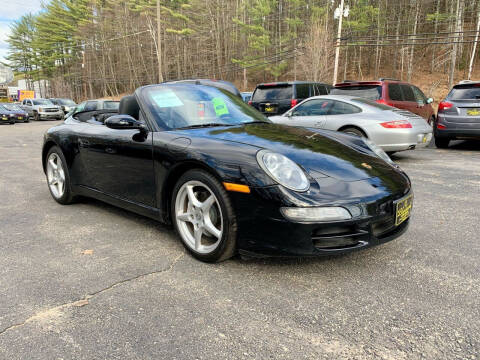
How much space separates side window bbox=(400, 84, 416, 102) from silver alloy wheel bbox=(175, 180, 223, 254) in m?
8.04

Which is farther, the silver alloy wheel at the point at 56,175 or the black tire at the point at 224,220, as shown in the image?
the silver alloy wheel at the point at 56,175

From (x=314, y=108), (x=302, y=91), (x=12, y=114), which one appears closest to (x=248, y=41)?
(x=12, y=114)

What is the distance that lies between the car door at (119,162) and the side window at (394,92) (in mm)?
7059

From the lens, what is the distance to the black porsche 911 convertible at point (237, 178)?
2.32 meters

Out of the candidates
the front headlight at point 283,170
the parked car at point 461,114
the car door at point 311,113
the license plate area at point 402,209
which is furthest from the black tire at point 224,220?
the parked car at point 461,114

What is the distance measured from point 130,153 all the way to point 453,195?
3.91 metres

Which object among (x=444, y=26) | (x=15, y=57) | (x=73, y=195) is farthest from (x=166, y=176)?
(x=15, y=57)

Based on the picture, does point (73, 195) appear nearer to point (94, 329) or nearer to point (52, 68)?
point (94, 329)

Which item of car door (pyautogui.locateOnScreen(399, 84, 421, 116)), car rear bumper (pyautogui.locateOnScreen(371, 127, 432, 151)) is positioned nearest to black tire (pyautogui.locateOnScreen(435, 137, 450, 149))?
car door (pyautogui.locateOnScreen(399, 84, 421, 116))

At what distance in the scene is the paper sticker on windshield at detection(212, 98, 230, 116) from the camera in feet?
11.5

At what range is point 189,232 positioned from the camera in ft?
9.59

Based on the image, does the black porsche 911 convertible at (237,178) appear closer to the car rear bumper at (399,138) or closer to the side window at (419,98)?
the car rear bumper at (399,138)

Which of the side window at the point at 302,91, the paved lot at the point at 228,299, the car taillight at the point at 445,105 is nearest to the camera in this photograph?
the paved lot at the point at 228,299

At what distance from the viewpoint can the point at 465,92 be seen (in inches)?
336
